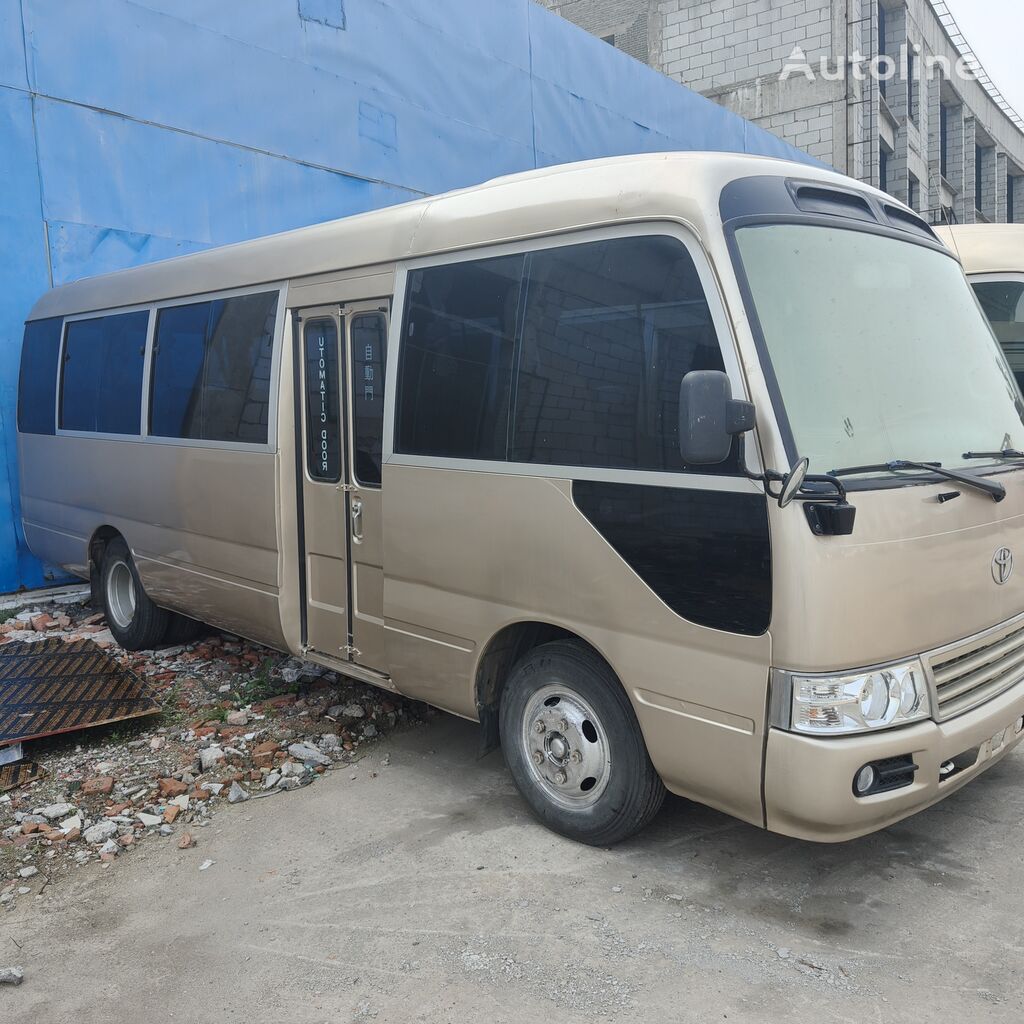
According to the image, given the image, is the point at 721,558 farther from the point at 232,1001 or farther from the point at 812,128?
the point at 812,128

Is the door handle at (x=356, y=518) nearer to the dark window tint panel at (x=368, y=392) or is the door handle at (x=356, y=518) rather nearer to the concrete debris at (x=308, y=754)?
the dark window tint panel at (x=368, y=392)

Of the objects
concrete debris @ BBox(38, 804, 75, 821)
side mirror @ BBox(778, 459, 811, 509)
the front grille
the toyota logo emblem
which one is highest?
side mirror @ BBox(778, 459, 811, 509)

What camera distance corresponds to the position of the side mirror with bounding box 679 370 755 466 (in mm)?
3141

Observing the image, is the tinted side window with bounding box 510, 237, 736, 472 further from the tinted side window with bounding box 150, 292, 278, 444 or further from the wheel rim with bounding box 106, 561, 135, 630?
the wheel rim with bounding box 106, 561, 135, 630

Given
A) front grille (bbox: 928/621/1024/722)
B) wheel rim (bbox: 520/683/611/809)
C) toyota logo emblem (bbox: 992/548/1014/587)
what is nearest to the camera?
front grille (bbox: 928/621/1024/722)

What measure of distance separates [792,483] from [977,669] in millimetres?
1289

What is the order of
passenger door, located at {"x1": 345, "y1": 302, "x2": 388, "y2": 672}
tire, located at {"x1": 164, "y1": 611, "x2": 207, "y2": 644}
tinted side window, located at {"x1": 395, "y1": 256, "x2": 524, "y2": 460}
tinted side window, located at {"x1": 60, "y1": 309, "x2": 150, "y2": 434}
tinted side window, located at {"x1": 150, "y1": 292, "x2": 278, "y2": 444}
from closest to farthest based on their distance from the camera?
tinted side window, located at {"x1": 395, "y1": 256, "x2": 524, "y2": 460}, passenger door, located at {"x1": 345, "y1": 302, "x2": 388, "y2": 672}, tinted side window, located at {"x1": 150, "y1": 292, "x2": 278, "y2": 444}, tinted side window, located at {"x1": 60, "y1": 309, "x2": 150, "y2": 434}, tire, located at {"x1": 164, "y1": 611, "x2": 207, "y2": 644}

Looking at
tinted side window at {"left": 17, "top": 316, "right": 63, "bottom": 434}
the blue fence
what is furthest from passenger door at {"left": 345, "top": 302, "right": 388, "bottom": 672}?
the blue fence

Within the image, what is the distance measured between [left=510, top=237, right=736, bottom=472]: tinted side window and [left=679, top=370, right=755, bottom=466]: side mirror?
0.16 meters

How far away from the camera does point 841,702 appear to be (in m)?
3.19

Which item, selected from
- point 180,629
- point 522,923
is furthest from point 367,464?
point 180,629

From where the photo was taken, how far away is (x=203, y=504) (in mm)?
6062

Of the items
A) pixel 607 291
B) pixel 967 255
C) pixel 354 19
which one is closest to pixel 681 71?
pixel 354 19

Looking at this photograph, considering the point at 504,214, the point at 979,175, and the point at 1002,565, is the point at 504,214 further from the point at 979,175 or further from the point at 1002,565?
the point at 979,175
